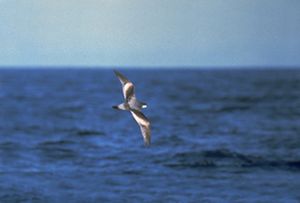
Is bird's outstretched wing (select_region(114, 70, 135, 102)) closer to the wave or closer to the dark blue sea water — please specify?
the dark blue sea water

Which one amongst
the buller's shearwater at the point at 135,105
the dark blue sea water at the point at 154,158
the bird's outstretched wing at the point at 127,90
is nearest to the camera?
the buller's shearwater at the point at 135,105

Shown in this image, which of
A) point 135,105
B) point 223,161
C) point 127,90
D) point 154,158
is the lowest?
point 135,105

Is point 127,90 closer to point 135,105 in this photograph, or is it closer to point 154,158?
point 135,105

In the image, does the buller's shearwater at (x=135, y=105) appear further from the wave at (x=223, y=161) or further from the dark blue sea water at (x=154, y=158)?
the wave at (x=223, y=161)

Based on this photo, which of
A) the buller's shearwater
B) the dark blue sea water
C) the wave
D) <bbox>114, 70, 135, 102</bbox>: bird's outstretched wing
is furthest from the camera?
the wave

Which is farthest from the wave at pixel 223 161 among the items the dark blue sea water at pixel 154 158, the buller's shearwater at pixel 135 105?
the buller's shearwater at pixel 135 105

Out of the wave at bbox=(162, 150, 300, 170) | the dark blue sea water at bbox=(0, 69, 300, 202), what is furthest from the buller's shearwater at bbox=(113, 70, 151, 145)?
the wave at bbox=(162, 150, 300, 170)

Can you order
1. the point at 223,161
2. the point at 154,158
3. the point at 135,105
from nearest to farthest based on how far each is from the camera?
the point at 135,105 → the point at 223,161 → the point at 154,158

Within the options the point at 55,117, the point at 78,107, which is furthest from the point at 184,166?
the point at 78,107

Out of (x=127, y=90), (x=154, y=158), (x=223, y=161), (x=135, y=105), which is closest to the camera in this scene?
(x=135, y=105)

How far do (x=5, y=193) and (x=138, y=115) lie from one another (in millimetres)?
6423

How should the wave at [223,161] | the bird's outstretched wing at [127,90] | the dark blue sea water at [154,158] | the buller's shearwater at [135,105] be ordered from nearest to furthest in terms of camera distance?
the buller's shearwater at [135,105] → the bird's outstretched wing at [127,90] → the dark blue sea water at [154,158] → the wave at [223,161]

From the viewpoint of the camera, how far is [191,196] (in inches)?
795

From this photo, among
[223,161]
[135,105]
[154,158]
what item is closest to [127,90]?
[135,105]
